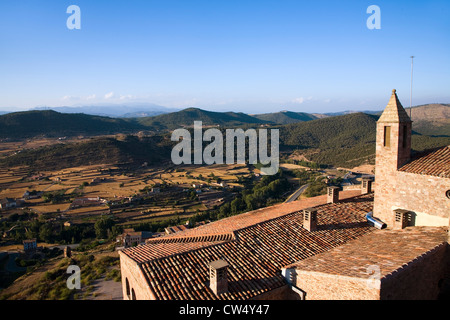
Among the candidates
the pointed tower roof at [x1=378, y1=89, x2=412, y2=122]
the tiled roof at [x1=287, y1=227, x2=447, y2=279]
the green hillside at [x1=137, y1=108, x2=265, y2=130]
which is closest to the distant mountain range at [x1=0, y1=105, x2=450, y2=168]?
the green hillside at [x1=137, y1=108, x2=265, y2=130]

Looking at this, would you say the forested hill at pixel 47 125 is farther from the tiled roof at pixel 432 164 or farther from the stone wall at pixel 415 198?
the tiled roof at pixel 432 164

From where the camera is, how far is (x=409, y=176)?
9.30 metres

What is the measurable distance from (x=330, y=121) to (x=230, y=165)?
41205mm

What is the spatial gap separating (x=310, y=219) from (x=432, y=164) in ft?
13.3

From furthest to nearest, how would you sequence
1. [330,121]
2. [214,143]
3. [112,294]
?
[330,121]
[214,143]
[112,294]

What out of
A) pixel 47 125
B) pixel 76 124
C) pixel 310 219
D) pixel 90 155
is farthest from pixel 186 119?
A: pixel 310 219

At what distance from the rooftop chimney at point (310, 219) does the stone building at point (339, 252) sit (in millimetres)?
34

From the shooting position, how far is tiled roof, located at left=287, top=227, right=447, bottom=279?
22.3 ft

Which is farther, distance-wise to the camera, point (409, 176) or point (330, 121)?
point (330, 121)

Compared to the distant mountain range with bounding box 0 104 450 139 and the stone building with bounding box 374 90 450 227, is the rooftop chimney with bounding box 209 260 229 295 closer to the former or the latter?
the stone building with bounding box 374 90 450 227

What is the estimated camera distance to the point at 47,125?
87.0 metres

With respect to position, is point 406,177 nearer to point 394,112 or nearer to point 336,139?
point 394,112
